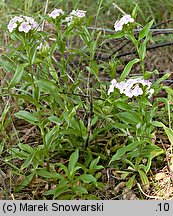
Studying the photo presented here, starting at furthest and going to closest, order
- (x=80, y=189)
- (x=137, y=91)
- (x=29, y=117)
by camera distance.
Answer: (x=29, y=117) < (x=80, y=189) < (x=137, y=91)

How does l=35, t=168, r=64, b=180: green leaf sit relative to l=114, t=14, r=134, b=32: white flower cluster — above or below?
below

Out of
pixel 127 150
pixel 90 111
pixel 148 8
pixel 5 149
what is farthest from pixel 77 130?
pixel 148 8

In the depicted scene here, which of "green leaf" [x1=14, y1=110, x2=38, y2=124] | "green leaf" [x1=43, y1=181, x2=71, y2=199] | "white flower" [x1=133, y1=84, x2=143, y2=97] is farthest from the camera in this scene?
"green leaf" [x1=14, y1=110, x2=38, y2=124]

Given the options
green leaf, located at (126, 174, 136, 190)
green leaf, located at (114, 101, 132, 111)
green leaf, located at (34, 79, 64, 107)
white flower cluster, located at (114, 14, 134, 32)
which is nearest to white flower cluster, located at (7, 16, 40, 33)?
green leaf, located at (34, 79, 64, 107)

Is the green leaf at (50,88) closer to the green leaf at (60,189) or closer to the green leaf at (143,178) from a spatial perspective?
the green leaf at (60,189)

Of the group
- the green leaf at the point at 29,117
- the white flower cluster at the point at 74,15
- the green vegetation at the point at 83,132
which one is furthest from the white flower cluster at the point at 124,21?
the green leaf at the point at 29,117

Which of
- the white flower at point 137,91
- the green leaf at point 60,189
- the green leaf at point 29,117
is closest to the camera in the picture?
the white flower at point 137,91

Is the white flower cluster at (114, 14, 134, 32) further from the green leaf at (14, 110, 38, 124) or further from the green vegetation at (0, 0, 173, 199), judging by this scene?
the green leaf at (14, 110, 38, 124)

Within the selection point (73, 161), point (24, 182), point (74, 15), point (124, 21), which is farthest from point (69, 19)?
point (24, 182)

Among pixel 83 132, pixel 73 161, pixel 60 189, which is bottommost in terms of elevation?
pixel 60 189

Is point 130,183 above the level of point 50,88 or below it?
below

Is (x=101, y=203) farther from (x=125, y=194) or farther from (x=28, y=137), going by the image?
(x=28, y=137)

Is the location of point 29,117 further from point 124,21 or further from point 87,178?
point 124,21
